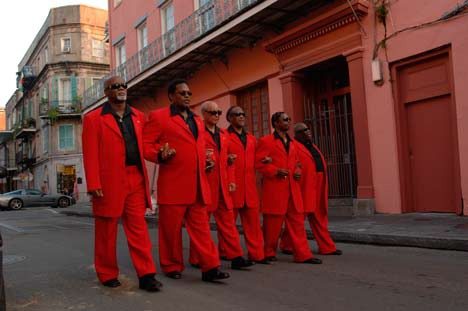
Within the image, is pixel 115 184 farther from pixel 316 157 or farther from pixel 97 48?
pixel 97 48

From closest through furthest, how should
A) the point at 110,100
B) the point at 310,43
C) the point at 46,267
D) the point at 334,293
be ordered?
the point at 334,293, the point at 110,100, the point at 46,267, the point at 310,43

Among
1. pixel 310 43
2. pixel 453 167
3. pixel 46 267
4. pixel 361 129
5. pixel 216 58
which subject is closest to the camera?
pixel 46 267

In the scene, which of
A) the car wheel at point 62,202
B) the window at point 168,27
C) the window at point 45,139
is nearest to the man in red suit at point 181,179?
the window at point 168,27

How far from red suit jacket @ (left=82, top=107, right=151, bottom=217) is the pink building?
6.78m

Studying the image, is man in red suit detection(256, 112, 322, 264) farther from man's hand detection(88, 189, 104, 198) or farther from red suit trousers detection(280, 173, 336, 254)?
man's hand detection(88, 189, 104, 198)

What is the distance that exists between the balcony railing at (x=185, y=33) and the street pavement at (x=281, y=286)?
8.16 m

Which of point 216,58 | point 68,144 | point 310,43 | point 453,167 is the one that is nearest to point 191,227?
point 453,167

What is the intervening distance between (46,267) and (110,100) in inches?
101

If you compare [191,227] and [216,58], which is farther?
[216,58]

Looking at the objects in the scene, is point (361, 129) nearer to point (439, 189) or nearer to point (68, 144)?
point (439, 189)

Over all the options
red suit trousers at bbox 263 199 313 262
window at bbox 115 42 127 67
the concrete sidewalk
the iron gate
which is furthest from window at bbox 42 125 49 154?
red suit trousers at bbox 263 199 313 262

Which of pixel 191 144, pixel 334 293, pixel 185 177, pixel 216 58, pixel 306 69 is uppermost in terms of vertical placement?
pixel 216 58

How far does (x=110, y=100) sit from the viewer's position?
5.32 meters

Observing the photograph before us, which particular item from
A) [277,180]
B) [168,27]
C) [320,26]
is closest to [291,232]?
[277,180]
